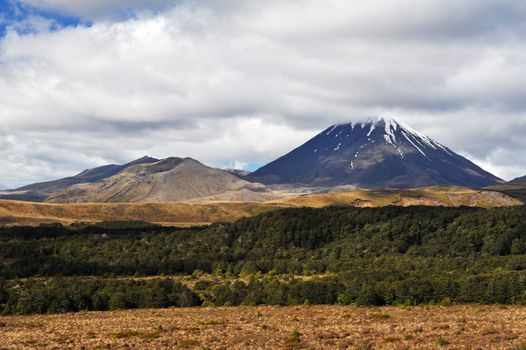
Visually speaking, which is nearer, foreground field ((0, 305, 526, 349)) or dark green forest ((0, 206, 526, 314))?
foreground field ((0, 305, 526, 349))

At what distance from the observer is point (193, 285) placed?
3925 inches

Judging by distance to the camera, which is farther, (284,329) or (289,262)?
(289,262)

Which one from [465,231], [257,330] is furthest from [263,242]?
[257,330]

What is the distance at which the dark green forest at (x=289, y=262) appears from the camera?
75.4 metres

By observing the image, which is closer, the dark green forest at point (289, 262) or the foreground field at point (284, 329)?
the foreground field at point (284, 329)

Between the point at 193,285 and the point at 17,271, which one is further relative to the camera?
the point at 17,271

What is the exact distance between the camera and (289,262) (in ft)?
381

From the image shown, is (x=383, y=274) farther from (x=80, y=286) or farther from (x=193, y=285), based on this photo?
(x=80, y=286)

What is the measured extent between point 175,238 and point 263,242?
78.1ft

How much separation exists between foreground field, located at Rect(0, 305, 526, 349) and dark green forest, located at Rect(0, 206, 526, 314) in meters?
6.53

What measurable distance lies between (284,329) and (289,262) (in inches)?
2598

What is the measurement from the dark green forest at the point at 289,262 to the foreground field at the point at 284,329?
6.53m

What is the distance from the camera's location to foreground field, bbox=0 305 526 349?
42.1m

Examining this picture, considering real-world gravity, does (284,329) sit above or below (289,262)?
above
